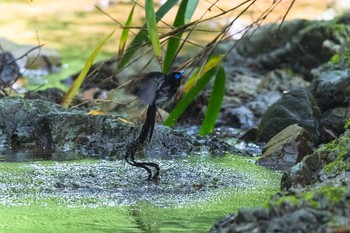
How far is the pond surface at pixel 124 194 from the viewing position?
119 inches

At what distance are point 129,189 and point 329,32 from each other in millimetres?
5310

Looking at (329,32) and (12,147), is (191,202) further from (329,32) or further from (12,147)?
(329,32)

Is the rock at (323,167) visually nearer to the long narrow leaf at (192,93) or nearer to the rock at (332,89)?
the long narrow leaf at (192,93)

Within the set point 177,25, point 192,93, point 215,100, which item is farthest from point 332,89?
point 177,25

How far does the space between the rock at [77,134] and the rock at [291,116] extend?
29.0 inches

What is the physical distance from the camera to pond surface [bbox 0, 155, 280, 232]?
119 inches

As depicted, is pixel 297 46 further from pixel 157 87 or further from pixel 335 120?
pixel 157 87

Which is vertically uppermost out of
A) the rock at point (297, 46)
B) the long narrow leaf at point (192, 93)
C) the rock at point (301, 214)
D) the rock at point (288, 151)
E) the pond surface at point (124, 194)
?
the rock at point (297, 46)

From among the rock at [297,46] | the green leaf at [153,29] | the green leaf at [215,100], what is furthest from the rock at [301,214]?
the rock at [297,46]

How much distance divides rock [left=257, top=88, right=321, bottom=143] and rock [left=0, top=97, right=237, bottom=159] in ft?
2.42

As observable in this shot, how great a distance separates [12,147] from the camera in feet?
16.2

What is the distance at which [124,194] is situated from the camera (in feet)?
11.7

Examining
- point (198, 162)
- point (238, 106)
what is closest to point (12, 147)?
point (198, 162)

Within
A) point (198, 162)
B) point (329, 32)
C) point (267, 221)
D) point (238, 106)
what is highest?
point (329, 32)
